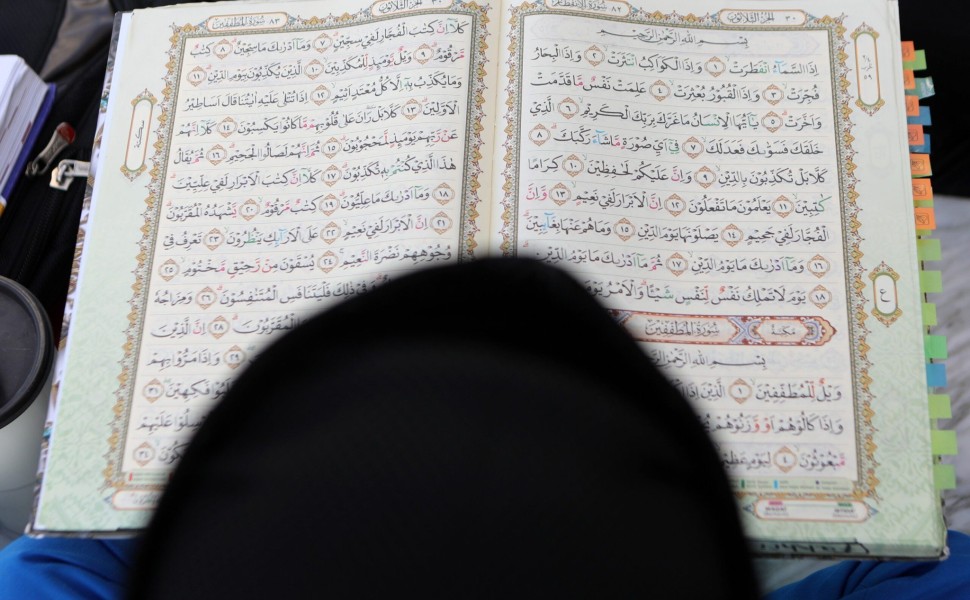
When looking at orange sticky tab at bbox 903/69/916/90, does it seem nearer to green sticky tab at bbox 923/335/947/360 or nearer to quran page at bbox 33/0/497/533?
green sticky tab at bbox 923/335/947/360

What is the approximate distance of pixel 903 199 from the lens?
61cm

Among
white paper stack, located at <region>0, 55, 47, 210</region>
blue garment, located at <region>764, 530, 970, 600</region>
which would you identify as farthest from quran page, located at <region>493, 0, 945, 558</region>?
white paper stack, located at <region>0, 55, 47, 210</region>

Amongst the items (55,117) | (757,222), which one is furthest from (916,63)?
(55,117)

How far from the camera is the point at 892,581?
0.67 metres

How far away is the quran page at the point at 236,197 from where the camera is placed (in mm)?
589

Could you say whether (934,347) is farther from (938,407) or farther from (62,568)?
(62,568)

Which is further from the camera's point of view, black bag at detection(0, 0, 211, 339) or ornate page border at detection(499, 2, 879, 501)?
black bag at detection(0, 0, 211, 339)

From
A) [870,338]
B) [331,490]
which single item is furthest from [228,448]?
[870,338]

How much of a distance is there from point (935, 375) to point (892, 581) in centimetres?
22

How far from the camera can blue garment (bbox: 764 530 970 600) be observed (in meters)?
0.64

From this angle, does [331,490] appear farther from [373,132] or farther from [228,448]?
[373,132]

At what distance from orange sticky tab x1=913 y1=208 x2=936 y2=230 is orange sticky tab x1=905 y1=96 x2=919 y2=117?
0.30ft

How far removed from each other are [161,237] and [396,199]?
21cm

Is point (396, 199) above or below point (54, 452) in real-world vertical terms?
above
